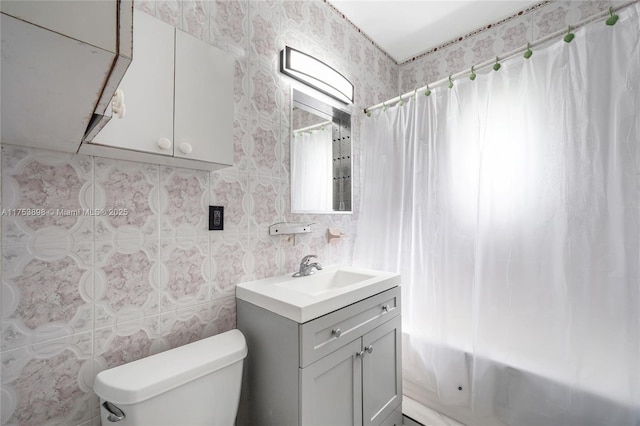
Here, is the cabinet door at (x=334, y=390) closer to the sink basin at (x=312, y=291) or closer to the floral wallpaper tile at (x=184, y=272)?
the sink basin at (x=312, y=291)

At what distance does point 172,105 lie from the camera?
3.18 ft

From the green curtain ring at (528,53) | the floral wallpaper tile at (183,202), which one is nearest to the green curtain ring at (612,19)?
the green curtain ring at (528,53)

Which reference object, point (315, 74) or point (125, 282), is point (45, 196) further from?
point (315, 74)

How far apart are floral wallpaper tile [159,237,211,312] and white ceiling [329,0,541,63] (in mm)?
1822

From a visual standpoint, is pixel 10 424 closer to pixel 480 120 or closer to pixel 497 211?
pixel 497 211

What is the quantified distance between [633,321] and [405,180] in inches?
48.7

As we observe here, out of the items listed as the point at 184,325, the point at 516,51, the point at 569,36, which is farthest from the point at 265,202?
the point at 569,36

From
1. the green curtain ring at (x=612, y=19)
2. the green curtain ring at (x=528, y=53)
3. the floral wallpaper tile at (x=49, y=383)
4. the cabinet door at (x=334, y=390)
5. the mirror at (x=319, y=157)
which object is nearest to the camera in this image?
the floral wallpaper tile at (x=49, y=383)

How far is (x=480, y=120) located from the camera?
1.57 metres

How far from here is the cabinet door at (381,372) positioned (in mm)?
1320

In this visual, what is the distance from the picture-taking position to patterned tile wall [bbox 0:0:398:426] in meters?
0.84

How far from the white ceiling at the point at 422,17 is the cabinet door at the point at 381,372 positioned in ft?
6.51

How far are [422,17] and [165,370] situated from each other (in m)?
2.45

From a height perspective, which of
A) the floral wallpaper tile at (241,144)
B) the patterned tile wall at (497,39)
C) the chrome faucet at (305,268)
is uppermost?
the patterned tile wall at (497,39)
